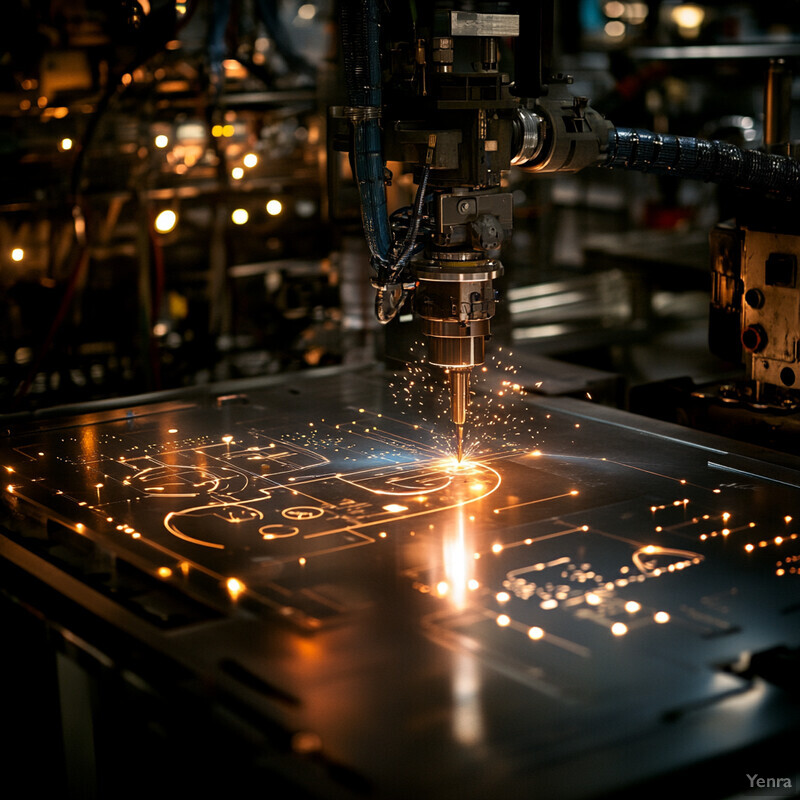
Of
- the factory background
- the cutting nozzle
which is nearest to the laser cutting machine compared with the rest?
the cutting nozzle

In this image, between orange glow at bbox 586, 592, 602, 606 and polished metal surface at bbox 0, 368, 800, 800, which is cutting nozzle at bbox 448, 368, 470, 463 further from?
orange glow at bbox 586, 592, 602, 606

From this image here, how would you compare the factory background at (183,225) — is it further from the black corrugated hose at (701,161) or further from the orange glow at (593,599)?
the orange glow at (593,599)

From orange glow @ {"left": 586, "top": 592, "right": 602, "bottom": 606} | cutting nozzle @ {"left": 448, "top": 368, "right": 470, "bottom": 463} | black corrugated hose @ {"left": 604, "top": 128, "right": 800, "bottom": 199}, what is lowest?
orange glow @ {"left": 586, "top": 592, "right": 602, "bottom": 606}

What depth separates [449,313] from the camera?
5.49ft

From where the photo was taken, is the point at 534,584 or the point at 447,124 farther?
the point at 447,124

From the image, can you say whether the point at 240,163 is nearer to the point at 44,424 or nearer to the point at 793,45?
the point at 44,424

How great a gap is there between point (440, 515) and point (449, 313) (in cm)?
28

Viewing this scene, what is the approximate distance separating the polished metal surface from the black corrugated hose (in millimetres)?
441

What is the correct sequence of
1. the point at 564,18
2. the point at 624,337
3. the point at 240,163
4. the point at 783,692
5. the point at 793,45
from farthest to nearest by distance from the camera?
the point at 564,18 < the point at 793,45 < the point at 624,337 < the point at 240,163 < the point at 783,692

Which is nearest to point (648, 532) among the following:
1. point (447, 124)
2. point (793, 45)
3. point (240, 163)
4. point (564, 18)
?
point (447, 124)

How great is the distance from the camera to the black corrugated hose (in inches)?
72.9

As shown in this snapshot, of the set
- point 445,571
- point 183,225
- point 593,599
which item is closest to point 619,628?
point 593,599

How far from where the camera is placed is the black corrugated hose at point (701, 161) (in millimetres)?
1853

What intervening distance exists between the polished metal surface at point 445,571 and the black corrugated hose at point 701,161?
44 centimetres
